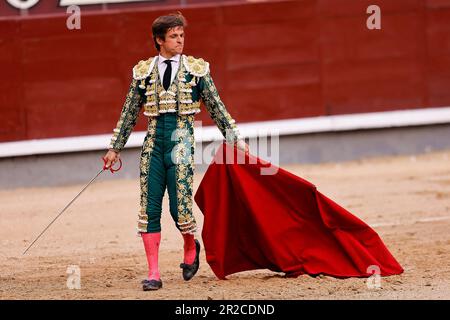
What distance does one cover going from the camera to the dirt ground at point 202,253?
18.1 ft

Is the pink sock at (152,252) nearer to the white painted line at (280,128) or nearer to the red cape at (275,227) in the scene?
Result: the red cape at (275,227)

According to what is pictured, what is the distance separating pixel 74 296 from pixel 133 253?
1420 mm

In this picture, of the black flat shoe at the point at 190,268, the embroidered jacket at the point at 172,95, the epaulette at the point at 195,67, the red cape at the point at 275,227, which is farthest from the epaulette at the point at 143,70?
the black flat shoe at the point at 190,268

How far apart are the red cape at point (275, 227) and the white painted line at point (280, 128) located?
417 centimetres

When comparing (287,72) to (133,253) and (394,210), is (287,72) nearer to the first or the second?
(394,210)

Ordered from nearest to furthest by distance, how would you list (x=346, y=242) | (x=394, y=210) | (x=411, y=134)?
(x=346, y=242) → (x=394, y=210) → (x=411, y=134)

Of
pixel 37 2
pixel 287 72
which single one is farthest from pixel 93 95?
pixel 287 72

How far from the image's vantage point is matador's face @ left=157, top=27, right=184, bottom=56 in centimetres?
543

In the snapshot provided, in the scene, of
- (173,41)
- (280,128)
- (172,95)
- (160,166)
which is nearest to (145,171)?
(160,166)

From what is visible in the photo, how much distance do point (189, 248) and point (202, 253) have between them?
1.06 metres

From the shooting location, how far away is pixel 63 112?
10.0m

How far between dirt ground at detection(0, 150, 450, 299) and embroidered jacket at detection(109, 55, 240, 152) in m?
0.71

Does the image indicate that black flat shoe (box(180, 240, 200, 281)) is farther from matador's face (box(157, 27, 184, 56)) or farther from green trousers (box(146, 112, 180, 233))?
matador's face (box(157, 27, 184, 56))

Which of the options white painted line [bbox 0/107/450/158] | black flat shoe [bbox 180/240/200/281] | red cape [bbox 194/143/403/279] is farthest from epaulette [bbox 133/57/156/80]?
white painted line [bbox 0/107/450/158]
